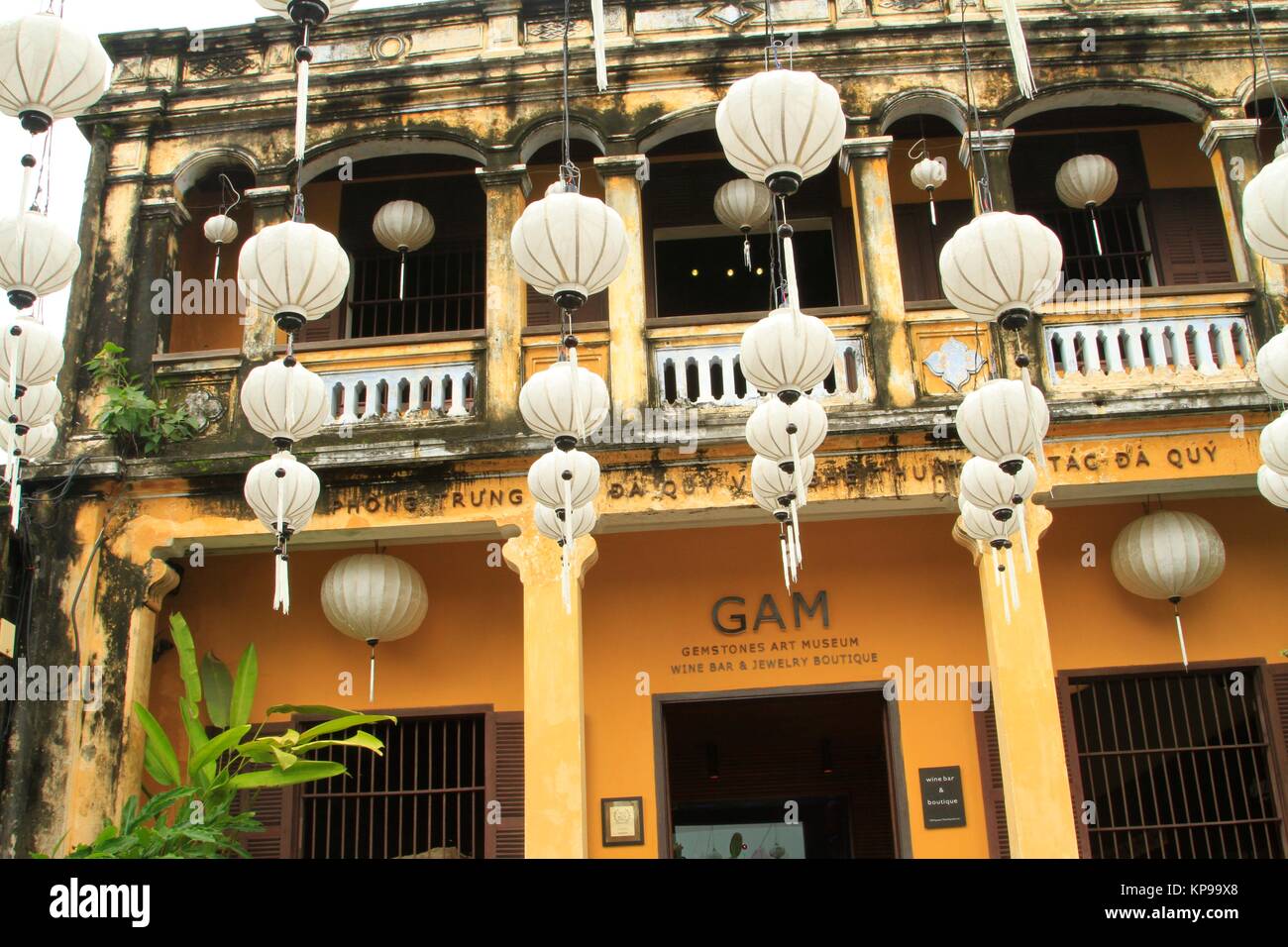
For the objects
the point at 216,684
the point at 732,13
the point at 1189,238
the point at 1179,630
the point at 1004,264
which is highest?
the point at 732,13

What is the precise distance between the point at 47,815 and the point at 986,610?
6.38 m

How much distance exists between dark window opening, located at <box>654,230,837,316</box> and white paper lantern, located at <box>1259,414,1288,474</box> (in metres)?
4.86

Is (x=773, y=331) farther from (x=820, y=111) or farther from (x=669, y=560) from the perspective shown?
(x=669, y=560)

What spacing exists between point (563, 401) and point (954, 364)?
3.59m

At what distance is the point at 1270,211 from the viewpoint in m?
6.39

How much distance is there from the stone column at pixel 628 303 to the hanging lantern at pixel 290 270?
130 inches

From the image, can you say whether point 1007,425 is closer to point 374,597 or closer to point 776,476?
point 776,476

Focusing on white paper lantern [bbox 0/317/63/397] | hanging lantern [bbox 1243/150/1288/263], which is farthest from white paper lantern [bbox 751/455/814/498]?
white paper lantern [bbox 0/317/63/397]

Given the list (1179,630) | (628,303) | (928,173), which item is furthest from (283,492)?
(1179,630)

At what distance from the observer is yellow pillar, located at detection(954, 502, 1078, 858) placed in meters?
8.31
